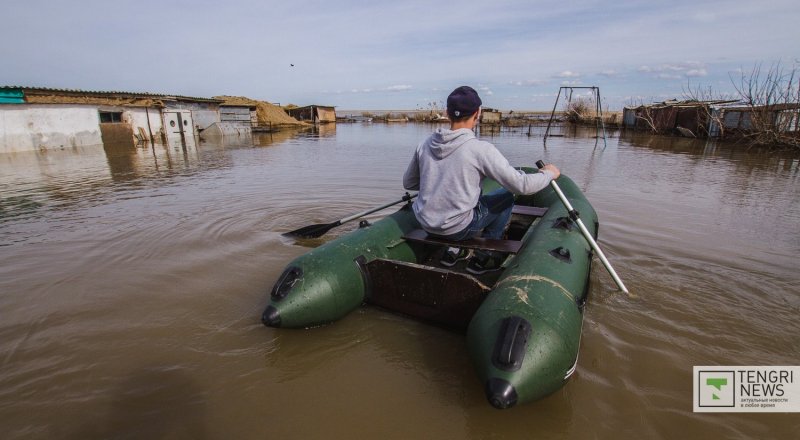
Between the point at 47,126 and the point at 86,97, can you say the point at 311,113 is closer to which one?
the point at 86,97

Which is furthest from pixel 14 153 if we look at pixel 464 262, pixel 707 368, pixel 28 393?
pixel 707 368

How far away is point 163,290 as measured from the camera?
440cm

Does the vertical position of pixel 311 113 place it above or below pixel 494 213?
above

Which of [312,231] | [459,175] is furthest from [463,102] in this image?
[312,231]

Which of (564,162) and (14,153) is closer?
(564,162)

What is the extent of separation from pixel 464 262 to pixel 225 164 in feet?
41.5

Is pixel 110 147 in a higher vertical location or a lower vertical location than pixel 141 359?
higher

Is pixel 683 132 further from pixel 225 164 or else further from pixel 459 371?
pixel 459 371

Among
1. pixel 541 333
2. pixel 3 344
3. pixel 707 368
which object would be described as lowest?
pixel 707 368

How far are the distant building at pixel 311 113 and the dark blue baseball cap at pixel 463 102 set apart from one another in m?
43.9

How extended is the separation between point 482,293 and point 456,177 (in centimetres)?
104

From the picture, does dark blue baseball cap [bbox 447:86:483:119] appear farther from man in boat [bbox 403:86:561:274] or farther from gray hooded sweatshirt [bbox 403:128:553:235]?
gray hooded sweatshirt [bbox 403:128:553:235]

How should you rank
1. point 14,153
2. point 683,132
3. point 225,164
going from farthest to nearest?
point 683,132, point 14,153, point 225,164

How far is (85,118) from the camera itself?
18469mm
